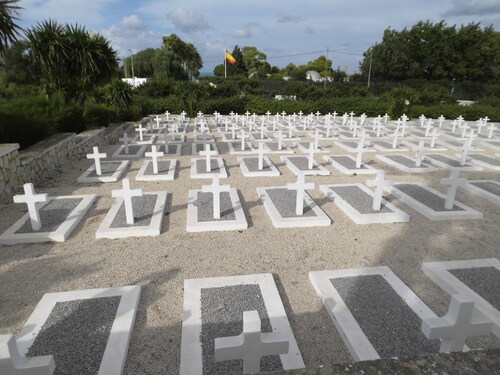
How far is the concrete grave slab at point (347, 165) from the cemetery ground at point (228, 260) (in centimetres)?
216

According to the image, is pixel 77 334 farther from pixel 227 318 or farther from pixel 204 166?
pixel 204 166

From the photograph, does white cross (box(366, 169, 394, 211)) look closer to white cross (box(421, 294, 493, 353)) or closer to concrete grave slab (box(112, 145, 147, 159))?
white cross (box(421, 294, 493, 353))

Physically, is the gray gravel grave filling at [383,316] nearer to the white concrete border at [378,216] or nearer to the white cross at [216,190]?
the white concrete border at [378,216]

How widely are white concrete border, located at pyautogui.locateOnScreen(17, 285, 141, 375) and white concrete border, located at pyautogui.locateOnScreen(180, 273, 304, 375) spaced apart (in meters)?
0.47

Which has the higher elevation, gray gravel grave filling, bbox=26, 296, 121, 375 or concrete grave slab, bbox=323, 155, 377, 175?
concrete grave slab, bbox=323, 155, 377, 175

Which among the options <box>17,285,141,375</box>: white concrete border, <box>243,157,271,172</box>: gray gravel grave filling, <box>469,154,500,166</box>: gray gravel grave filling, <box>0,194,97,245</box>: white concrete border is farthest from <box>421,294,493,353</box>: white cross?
<box>469,154,500,166</box>: gray gravel grave filling

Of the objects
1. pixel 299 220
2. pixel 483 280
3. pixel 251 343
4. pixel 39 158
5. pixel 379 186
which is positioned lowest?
pixel 483 280

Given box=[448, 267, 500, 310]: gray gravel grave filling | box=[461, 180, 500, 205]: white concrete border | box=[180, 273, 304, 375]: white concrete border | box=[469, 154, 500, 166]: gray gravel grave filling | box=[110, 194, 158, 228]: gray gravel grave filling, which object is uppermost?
box=[469, 154, 500, 166]: gray gravel grave filling

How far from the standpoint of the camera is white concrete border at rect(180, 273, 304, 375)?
8.18 feet

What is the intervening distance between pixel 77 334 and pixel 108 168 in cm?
619

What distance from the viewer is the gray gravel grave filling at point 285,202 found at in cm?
536

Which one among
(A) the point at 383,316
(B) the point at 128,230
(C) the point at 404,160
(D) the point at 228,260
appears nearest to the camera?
(A) the point at 383,316

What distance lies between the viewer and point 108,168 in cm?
830

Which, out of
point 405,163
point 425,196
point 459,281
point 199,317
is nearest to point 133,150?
point 405,163
